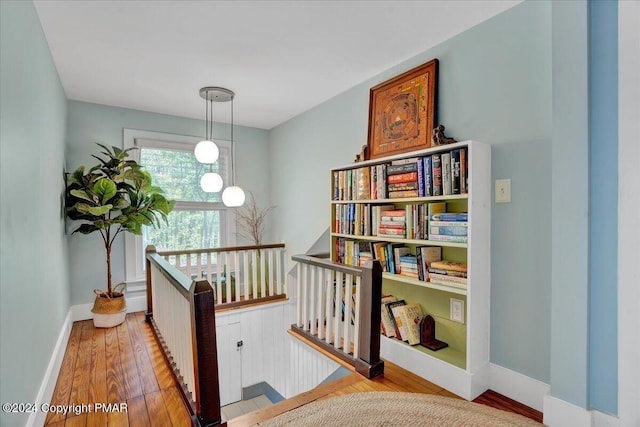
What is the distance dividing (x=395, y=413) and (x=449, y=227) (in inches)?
44.2

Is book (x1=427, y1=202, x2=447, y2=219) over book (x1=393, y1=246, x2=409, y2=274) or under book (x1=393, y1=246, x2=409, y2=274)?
over

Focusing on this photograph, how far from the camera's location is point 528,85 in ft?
6.27

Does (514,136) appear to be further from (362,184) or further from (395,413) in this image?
(395,413)

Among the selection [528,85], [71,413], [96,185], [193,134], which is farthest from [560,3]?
[193,134]

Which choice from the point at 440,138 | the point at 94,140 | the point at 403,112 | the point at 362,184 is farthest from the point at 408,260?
the point at 94,140

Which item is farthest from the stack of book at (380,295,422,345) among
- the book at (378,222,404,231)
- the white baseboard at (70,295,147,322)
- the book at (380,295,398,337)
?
the white baseboard at (70,295,147,322)

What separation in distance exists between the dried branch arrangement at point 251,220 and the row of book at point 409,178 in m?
1.76

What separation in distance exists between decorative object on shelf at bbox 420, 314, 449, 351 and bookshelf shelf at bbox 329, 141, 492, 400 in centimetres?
5

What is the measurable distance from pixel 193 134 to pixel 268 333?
2641mm

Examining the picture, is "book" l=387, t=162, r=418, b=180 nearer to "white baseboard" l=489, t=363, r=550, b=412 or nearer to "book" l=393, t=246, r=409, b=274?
"book" l=393, t=246, r=409, b=274

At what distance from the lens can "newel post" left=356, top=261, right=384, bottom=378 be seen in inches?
84.8

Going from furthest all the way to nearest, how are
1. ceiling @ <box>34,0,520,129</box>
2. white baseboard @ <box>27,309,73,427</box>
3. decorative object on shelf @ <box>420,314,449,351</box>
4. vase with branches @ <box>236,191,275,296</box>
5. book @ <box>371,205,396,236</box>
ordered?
vase with branches @ <box>236,191,275,296</box>, book @ <box>371,205,396,236</box>, decorative object on shelf @ <box>420,314,449,351</box>, ceiling @ <box>34,0,520,129</box>, white baseboard @ <box>27,309,73,427</box>

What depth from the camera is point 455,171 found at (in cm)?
209

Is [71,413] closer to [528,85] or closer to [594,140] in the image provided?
[594,140]
